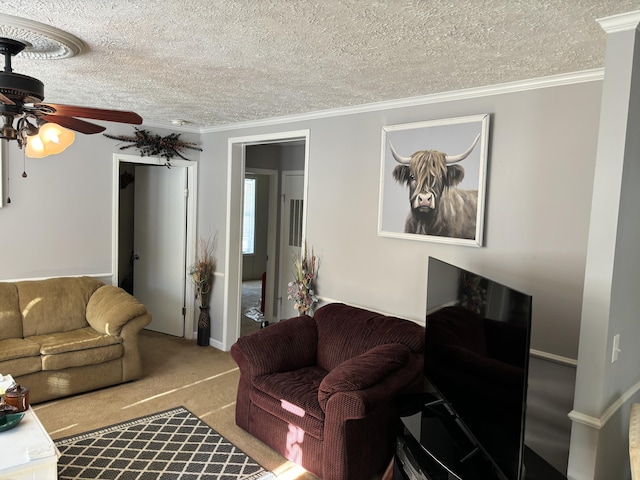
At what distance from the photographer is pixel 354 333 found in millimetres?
3463

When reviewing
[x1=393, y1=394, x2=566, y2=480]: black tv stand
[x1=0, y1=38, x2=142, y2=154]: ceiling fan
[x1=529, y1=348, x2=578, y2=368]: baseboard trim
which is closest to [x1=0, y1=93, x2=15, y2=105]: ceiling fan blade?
[x1=0, y1=38, x2=142, y2=154]: ceiling fan

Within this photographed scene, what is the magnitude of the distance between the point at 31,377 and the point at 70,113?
2.32m

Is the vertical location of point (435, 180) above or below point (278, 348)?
above

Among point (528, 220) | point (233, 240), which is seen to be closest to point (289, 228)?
point (233, 240)

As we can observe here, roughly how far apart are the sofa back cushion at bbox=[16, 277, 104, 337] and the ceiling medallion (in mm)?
2362

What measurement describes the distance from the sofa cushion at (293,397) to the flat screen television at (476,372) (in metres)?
0.66

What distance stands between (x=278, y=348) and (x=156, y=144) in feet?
9.40

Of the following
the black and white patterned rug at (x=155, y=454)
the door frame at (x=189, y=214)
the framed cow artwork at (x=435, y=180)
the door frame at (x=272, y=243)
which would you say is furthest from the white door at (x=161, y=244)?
the framed cow artwork at (x=435, y=180)

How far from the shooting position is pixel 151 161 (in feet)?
17.1

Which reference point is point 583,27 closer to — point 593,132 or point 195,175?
point 593,132

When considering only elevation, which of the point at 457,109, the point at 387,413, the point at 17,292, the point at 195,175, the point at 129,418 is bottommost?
the point at 129,418

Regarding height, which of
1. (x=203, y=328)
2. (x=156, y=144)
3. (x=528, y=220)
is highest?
(x=156, y=144)

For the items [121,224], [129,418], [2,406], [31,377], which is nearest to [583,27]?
[2,406]

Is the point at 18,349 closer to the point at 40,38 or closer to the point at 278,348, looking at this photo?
the point at 278,348
